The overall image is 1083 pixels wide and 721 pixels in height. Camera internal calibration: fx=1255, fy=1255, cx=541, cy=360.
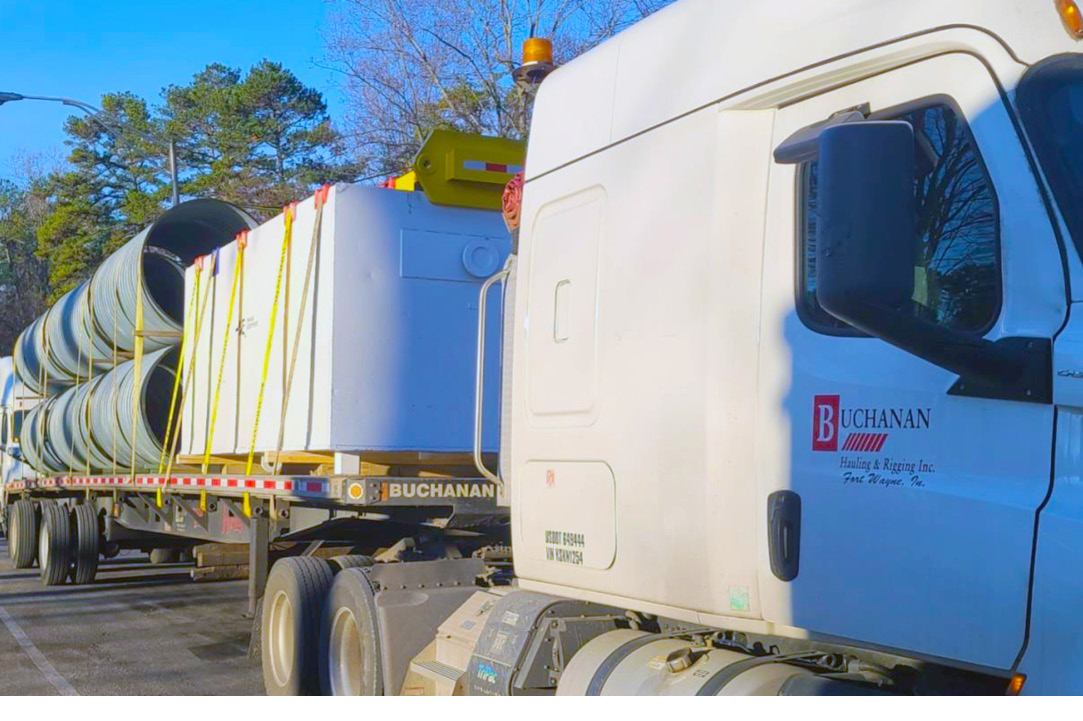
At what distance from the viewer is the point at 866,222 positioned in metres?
2.64

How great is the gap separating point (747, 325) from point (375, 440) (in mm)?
3645

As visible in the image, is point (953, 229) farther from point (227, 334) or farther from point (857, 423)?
point (227, 334)

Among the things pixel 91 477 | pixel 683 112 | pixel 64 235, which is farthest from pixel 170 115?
pixel 683 112

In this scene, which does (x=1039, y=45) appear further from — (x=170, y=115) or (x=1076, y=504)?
(x=170, y=115)

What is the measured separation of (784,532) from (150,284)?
30.6ft

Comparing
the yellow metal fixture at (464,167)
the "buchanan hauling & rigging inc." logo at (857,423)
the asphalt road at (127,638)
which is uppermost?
the yellow metal fixture at (464,167)

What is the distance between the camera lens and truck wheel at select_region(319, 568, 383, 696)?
5586mm

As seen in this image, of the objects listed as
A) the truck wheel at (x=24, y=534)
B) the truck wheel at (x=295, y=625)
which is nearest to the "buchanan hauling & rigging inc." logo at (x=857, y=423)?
the truck wheel at (x=295, y=625)

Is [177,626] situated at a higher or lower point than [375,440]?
lower

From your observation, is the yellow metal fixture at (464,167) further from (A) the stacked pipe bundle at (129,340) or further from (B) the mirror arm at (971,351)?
(A) the stacked pipe bundle at (129,340)

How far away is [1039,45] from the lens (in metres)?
2.85

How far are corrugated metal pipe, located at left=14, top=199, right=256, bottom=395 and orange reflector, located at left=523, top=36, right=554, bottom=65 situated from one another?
630 cm

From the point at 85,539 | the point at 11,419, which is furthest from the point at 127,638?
the point at 11,419

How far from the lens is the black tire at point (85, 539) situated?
14047 millimetres
